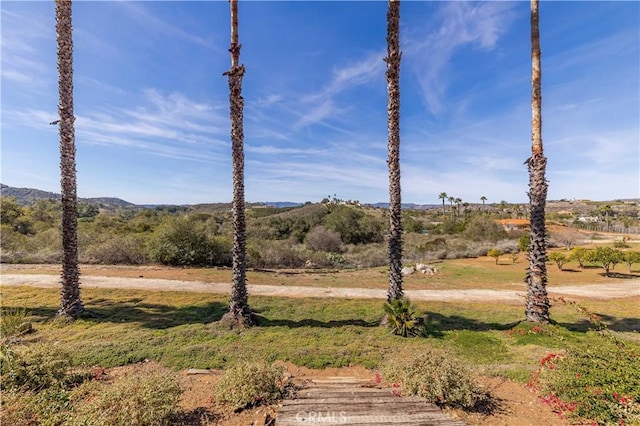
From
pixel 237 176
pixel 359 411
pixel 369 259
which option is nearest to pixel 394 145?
pixel 237 176

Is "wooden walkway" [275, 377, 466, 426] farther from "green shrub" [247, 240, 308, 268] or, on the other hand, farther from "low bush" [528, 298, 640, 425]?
"green shrub" [247, 240, 308, 268]

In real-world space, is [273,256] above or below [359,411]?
below

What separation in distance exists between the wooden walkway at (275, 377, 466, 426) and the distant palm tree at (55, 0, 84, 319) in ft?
31.5

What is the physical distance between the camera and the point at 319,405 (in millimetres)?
4250

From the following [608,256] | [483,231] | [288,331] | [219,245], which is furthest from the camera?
[483,231]

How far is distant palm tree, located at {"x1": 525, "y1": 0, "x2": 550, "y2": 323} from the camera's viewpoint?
30.9ft

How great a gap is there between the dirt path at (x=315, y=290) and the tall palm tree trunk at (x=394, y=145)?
473 centimetres

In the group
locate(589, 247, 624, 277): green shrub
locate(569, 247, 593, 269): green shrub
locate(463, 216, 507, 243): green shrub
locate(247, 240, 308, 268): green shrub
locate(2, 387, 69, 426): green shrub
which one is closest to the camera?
locate(2, 387, 69, 426): green shrub

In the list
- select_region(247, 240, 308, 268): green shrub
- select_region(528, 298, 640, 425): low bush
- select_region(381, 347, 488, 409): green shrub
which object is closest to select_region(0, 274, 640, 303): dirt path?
select_region(247, 240, 308, 268): green shrub

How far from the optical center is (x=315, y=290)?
15.1 m

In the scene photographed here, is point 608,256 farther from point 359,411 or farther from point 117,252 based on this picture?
point 117,252

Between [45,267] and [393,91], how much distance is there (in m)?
21.3

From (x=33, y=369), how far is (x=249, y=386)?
4.14 meters

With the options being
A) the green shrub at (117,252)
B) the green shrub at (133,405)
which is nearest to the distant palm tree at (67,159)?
the green shrub at (133,405)
